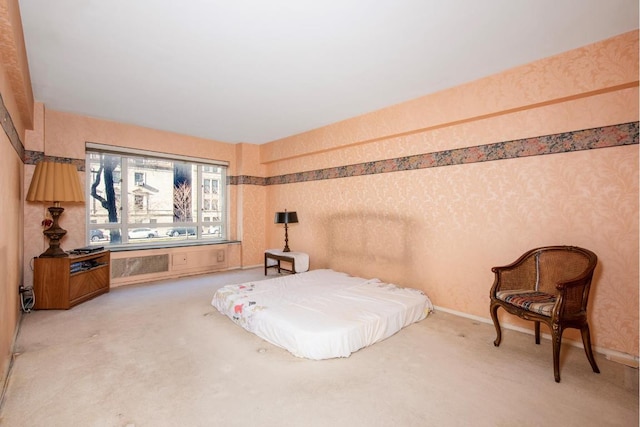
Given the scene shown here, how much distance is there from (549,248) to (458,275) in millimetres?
982

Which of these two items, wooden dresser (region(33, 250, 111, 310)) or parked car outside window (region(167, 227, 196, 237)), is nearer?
wooden dresser (region(33, 250, 111, 310))

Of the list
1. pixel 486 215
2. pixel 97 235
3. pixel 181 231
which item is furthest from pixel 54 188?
pixel 486 215

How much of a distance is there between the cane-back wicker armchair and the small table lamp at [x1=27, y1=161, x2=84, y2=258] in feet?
15.8

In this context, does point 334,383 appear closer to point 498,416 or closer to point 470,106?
point 498,416

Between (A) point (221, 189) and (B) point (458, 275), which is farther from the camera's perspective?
(A) point (221, 189)

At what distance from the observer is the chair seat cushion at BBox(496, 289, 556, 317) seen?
7.24ft

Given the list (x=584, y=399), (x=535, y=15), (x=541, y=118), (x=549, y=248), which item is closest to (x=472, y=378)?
(x=584, y=399)

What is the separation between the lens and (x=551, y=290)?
8.67 feet

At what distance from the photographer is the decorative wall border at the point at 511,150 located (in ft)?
8.17

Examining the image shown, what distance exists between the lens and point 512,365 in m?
2.29

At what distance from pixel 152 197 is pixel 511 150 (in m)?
5.66

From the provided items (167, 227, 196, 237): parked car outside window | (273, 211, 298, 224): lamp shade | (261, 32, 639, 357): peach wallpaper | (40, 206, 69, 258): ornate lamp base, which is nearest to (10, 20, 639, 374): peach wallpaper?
(261, 32, 639, 357): peach wallpaper

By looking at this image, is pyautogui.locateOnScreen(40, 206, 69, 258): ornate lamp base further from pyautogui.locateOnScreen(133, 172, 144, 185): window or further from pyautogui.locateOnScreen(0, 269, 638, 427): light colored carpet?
pyautogui.locateOnScreen(133, 172, 144, 185): window

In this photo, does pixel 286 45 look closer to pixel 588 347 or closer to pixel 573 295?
pixel 573 295
